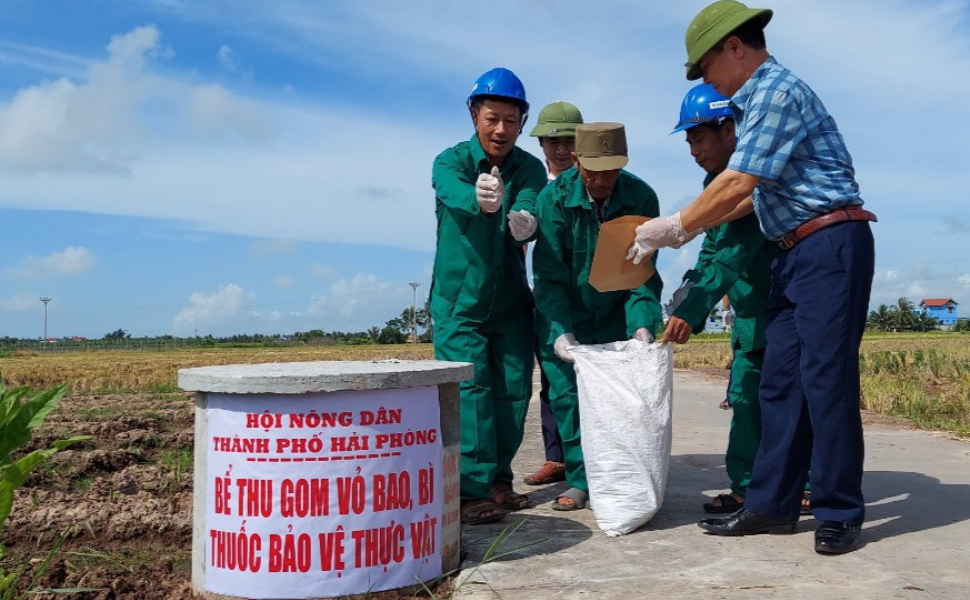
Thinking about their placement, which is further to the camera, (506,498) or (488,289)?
(506,498)

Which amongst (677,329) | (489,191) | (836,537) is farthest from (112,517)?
(836,537)

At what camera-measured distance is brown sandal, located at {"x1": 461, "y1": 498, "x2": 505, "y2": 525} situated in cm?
414

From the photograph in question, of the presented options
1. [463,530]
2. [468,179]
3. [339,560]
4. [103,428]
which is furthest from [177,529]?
[103,428]

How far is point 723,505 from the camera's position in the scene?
4.42 meters

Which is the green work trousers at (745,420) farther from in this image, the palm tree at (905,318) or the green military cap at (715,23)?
the palm tree at (905,318)

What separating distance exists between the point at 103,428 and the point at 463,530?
13.5 feet

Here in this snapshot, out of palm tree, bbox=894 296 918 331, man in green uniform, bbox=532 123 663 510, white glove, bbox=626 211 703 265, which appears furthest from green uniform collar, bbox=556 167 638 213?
palm tree, bbox=894 296 918 331

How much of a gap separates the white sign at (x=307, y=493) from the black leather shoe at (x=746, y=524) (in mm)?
1423

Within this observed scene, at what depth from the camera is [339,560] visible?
302 centimetres

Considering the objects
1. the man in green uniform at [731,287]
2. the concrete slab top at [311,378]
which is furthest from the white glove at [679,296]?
the concrete slab top at [311,378]

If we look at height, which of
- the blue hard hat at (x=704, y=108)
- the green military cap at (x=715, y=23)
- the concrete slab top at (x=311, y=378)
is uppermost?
the green military cap at (x=715, y=23)

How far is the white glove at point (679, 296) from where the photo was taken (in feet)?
14.5

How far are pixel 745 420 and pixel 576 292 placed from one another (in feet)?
3.22

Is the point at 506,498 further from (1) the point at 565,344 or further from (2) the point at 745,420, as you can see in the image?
(2) the point at 745,420
